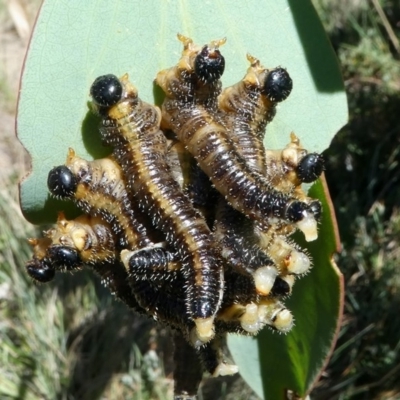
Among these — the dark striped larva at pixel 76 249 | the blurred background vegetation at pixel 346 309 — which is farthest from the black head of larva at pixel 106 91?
the blurred background vegetation at pixel 346 309

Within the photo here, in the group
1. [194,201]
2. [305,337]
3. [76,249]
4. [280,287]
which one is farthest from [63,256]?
[305,337]

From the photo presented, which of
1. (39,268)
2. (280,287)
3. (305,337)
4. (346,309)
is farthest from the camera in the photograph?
(346,309)

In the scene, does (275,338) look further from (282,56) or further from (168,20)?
(168,20)

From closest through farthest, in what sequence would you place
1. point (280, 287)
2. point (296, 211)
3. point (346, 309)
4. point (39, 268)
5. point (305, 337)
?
point (296, 211) < point (280, 287) < point (39, 268) < point (305, 337) < point (346, 309)

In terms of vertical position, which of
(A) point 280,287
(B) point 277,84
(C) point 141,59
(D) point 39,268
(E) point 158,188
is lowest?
(A) point 280,287

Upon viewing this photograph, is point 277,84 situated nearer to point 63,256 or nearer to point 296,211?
point 296,211

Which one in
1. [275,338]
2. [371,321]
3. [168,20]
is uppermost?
[168,20]

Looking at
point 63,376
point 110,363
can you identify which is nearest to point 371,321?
point 110,363

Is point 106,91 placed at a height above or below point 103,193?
above
